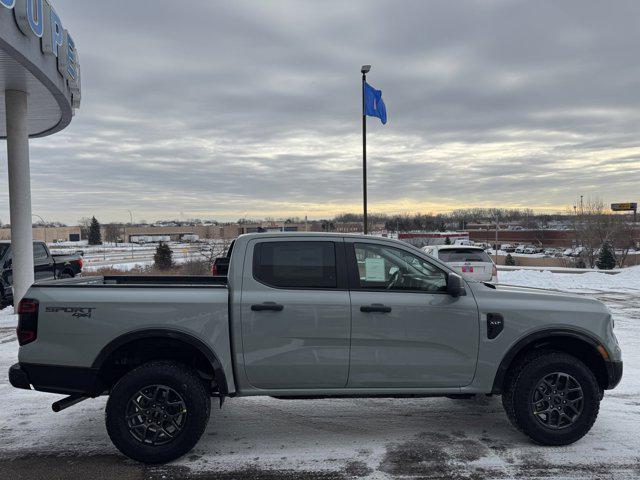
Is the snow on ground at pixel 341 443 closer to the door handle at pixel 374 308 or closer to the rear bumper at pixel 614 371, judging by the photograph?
the rear bumper at pixel 614 371

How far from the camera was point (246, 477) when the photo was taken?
3.88 metres

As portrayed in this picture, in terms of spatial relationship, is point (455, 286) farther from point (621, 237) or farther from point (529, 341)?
point (621, 237)

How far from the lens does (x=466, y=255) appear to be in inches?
490

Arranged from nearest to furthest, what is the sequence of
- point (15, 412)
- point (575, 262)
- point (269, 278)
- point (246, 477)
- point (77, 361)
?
point (246, 477) < point (77, 361) < point (269, 278) < point (15, 412) < point (575, 262)

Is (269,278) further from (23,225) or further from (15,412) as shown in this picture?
(23,225)

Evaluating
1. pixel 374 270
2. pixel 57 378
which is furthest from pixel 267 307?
pixel 57 378

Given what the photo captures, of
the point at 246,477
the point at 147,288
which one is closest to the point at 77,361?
the point at 147,288

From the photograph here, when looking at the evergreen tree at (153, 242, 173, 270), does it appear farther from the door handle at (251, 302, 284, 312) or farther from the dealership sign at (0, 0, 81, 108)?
the door handle at (251, 302, 284, 312)

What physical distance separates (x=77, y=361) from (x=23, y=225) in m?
9.11

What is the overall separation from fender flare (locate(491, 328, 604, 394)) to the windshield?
797 cm

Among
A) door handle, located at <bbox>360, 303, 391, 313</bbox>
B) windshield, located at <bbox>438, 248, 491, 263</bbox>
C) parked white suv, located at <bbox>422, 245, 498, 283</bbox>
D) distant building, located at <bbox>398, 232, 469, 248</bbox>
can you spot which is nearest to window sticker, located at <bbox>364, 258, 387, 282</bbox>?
door handle, located at <bbox>360, 303, 391, 313</bbox>

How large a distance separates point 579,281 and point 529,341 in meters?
16.9

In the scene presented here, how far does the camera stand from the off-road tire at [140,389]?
4.10 m

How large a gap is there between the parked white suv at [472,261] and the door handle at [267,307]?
337 inches
